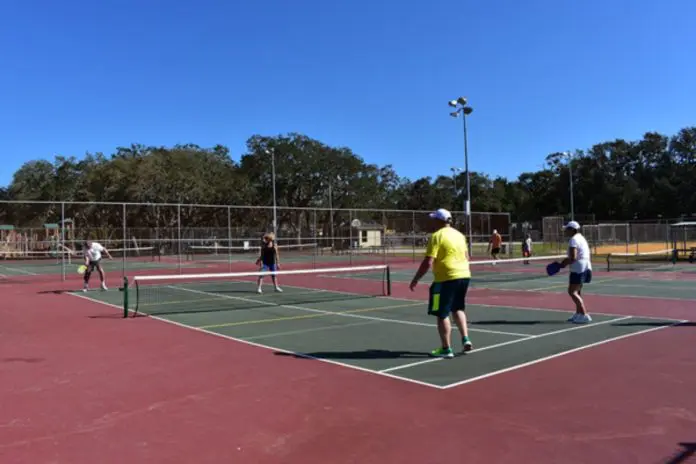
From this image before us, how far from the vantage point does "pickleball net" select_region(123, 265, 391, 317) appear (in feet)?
41.8

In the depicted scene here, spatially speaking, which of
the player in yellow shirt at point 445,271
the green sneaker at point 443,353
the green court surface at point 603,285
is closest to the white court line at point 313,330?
the green sneaker at point 443,353

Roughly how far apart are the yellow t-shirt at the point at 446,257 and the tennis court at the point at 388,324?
106 centimetres

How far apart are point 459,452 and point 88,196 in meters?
59.2

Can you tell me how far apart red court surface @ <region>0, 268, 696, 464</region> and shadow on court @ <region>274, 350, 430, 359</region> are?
0.36m

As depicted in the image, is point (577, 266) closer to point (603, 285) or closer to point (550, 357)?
point (550, 357)

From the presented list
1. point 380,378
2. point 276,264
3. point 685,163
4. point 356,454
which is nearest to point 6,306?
point 276,264

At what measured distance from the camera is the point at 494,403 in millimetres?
5246

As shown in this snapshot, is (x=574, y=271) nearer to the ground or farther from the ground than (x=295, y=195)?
nearer to the ground

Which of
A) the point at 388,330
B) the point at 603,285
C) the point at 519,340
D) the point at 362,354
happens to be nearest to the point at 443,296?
the point at 362,354

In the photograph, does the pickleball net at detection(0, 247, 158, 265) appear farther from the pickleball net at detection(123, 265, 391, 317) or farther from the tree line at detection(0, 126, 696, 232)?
the pickleball net at detection(123, 265, 391, 317)

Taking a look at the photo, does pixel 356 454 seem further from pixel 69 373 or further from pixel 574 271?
pixel 574 271

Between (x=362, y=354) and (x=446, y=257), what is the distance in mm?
1788

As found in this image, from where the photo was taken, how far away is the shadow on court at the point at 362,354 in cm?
730

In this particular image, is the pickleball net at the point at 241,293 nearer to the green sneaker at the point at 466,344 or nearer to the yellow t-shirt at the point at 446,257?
the green sneaker at the point at 466,344
